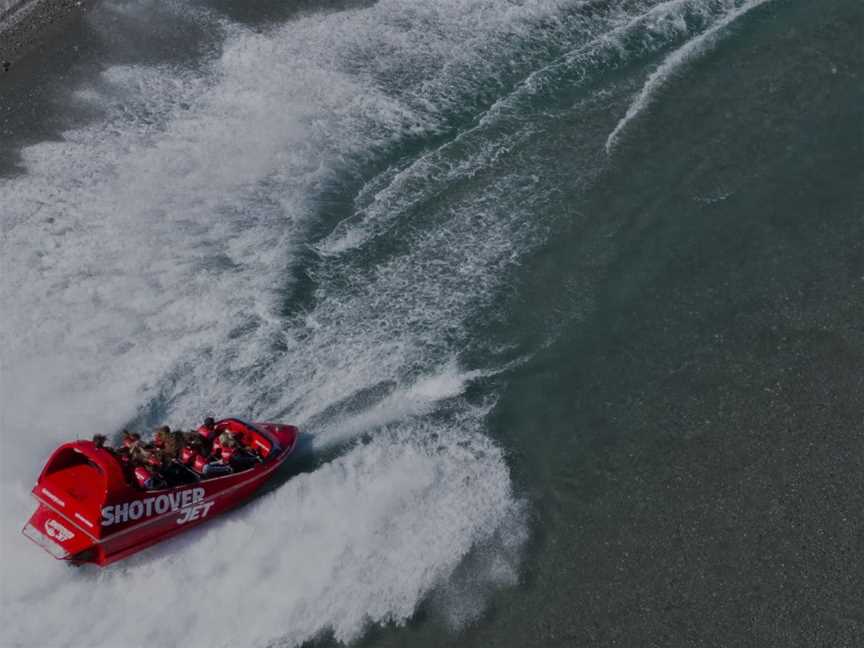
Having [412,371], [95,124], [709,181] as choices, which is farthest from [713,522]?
[95,124]

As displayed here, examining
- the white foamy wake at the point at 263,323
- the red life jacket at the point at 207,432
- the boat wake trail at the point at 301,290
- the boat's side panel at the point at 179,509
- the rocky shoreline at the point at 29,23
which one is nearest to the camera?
the boat's side panel at the point at 179,509

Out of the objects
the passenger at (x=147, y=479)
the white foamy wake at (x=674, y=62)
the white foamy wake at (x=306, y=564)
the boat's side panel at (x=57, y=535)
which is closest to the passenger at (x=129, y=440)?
the passenger at (x=147, y=479)

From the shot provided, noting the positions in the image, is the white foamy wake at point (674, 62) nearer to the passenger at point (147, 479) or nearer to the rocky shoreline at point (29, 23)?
the passenger at point (147, 479)

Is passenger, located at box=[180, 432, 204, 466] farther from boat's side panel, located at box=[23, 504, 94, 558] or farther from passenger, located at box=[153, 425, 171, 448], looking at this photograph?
boat's side panel, located at box=[23, 504, 94, 558]

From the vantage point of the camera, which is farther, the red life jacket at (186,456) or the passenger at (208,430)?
the passenger at (208,430)

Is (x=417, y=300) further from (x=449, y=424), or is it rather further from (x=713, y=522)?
(x=713, y=522)
